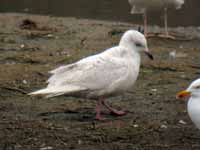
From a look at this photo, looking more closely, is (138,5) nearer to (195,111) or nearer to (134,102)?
(134,102)

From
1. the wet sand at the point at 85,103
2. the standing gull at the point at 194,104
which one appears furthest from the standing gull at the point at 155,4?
the standing gull at the point at 194,104

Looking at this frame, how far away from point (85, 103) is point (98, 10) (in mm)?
10299

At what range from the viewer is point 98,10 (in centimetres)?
1816

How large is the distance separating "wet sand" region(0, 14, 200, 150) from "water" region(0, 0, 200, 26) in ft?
14.2

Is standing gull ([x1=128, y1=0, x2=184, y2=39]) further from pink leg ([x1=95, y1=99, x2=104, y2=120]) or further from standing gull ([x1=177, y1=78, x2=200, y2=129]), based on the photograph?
standing gull ([x1=177, y1=78, x2=200, y2=129])

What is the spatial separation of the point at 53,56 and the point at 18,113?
Result: 3.24 metres

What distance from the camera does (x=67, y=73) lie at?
730 cm

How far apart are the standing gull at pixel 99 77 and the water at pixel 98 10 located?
939 centimetres

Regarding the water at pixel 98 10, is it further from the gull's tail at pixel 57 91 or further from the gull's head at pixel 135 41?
the gull's tail at pixel 57 91

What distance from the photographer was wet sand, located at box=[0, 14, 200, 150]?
6.53 meters

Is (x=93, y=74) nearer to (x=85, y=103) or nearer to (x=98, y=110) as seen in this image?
(x=98, y=110)

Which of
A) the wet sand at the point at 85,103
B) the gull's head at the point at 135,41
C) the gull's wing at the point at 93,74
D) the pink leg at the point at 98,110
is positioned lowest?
the wet sand at the point at 85,103

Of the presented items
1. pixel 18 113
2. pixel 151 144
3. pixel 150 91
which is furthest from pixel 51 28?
pixel 151 144

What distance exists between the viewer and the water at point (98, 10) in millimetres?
17219
